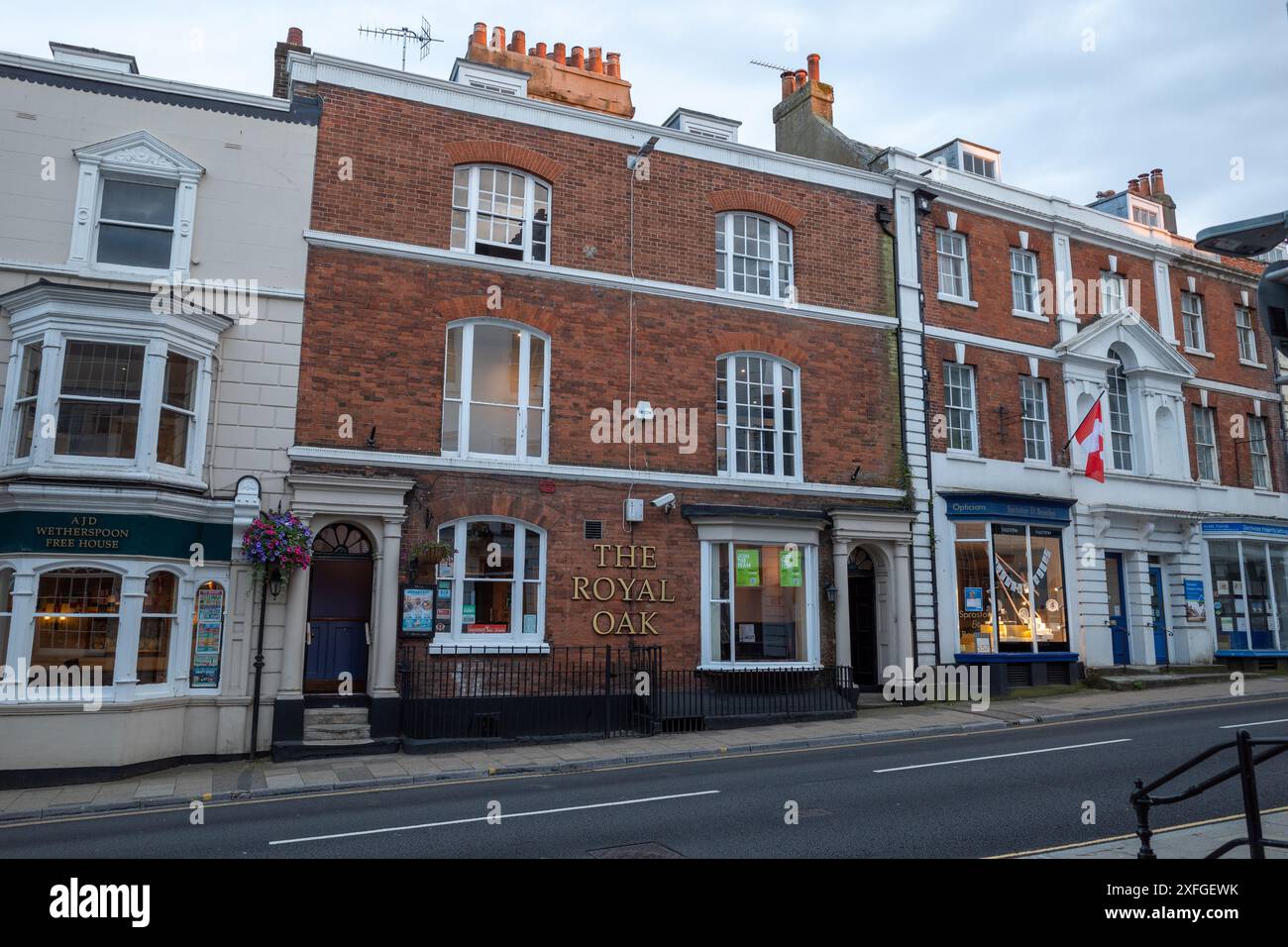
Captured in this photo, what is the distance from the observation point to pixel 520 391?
1702cm

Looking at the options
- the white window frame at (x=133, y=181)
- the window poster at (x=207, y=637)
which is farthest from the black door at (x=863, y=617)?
the white window frame at (x=133, y=181)

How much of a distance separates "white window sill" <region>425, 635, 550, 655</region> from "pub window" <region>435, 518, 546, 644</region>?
0.07 m

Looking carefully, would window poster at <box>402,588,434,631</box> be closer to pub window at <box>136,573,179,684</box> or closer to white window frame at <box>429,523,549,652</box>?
white window frame at <box>429,523,549,652</box>

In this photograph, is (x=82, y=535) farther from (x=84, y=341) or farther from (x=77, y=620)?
(x=84, y=341)

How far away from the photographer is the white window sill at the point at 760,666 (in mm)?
17375

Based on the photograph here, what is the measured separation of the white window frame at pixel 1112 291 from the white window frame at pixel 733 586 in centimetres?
1185

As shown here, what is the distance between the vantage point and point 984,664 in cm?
1995

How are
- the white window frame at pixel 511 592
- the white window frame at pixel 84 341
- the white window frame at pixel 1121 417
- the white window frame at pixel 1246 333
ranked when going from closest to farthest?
1. the white window frame at pixel 84 341
2. the white window frame at pixel 511 592
3. the white window frame at pixel 1121 417
4. the white window frame at pixel 1246 333

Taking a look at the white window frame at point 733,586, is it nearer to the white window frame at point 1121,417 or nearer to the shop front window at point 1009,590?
the shop front window at point 1009,590

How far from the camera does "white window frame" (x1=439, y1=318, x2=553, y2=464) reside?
16469 mm

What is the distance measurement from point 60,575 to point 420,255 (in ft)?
25.0

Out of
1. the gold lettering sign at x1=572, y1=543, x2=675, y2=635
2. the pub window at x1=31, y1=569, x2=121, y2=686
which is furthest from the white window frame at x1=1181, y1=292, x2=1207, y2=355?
the pub window at x1=31, y1=569, x2=121, y2=686

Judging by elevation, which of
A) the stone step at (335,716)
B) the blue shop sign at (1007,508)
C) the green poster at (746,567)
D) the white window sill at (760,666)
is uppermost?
the blue shop sign at (1007,508)
